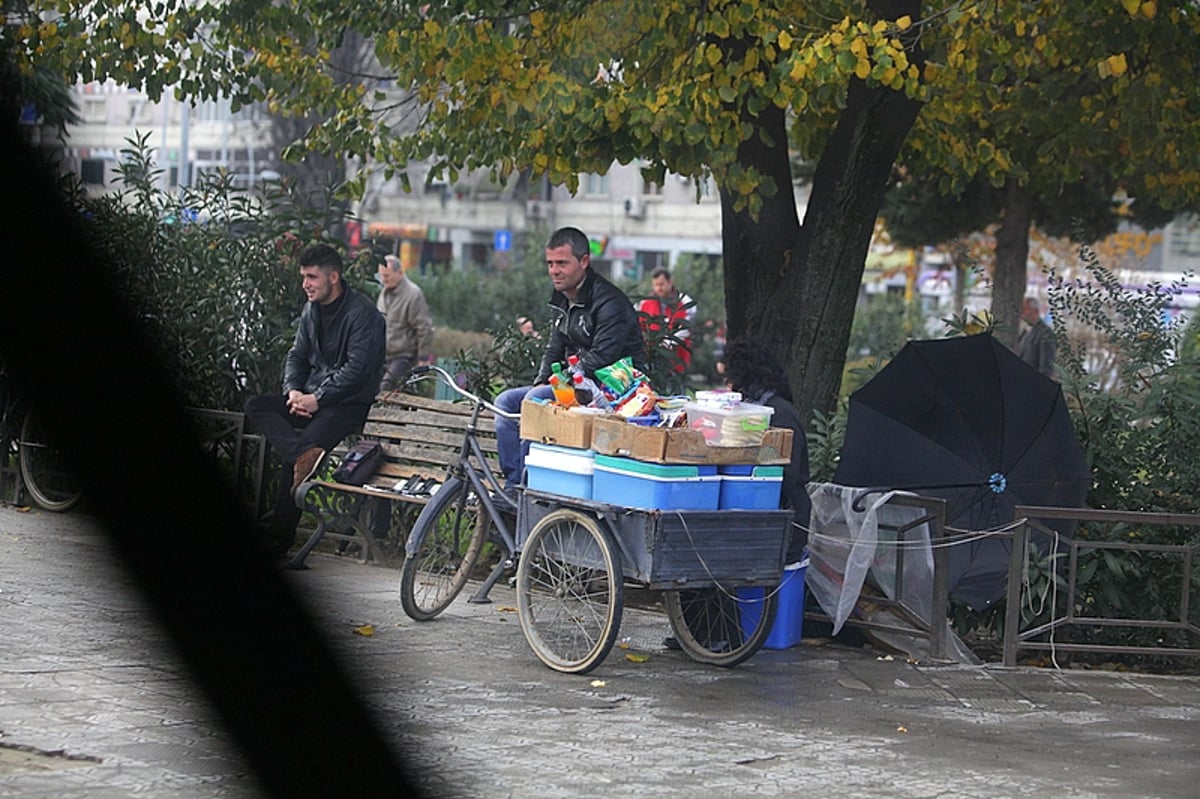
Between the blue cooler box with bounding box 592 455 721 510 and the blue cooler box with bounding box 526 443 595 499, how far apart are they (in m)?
0.06

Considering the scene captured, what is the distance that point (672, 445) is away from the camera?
755 centimetres

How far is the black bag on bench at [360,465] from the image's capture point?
10.1 metres

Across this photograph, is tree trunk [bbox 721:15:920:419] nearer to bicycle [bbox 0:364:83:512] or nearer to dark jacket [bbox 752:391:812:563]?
dark jacket [bbox 752:391:812:563]

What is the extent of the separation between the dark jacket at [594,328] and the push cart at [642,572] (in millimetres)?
959

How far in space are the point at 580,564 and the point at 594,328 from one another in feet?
5.06

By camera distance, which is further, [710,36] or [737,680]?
[710,36]

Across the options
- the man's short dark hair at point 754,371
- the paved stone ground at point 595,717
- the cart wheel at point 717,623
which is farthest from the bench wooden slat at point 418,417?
the cart wheel at point 717,623

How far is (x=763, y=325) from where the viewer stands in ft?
36.6

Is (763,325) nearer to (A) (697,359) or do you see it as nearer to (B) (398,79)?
(B) (398,79)

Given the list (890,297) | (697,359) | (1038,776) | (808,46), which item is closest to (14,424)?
(808,46)

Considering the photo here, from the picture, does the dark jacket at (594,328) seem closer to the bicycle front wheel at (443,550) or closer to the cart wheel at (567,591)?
the bicycle front wheel at (443,550)

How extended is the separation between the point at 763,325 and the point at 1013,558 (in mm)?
2970

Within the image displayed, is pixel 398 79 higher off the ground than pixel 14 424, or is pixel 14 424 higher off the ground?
pixel 398 79

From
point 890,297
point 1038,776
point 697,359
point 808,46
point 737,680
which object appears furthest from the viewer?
point 890,297
